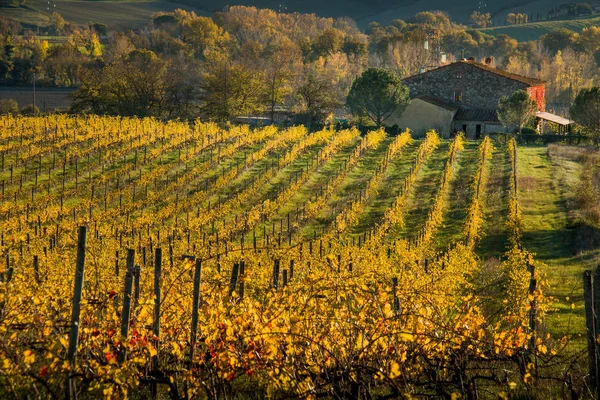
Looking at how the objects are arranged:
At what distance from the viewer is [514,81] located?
6319 cm

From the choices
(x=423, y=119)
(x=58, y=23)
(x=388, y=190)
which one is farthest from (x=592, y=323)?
(x=58, y=23)

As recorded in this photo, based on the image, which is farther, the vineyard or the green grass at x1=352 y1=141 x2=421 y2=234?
the green grass at x1=352 y1=141 x2=421 y2=234

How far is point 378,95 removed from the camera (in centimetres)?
5894

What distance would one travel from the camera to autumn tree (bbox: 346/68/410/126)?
5897 cm

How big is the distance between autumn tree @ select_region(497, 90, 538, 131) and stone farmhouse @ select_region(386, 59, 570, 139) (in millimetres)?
2330

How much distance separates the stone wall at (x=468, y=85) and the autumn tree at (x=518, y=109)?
6.26 m

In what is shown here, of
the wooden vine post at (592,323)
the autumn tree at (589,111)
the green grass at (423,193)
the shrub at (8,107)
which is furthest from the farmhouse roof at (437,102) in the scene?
the wooden vine post at (592,323)

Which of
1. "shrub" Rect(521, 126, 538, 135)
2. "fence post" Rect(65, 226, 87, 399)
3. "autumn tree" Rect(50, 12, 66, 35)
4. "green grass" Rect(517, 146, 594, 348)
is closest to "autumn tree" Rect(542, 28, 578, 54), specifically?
"shrub" Rect(521, 126, 538, 135)

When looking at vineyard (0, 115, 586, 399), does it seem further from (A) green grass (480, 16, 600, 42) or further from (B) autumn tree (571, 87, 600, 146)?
(A) green grass (480, 16, 600, 42)

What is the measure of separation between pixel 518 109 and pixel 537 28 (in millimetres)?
134973

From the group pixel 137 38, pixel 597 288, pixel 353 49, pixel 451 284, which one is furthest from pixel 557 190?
pixel 137 38

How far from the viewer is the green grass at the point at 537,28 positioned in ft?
576

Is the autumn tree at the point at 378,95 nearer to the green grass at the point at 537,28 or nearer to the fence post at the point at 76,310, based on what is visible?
the fence post at the point at 76,310

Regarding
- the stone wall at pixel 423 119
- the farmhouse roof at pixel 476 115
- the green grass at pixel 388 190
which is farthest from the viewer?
the farmhouse roof at pixel 476 115
